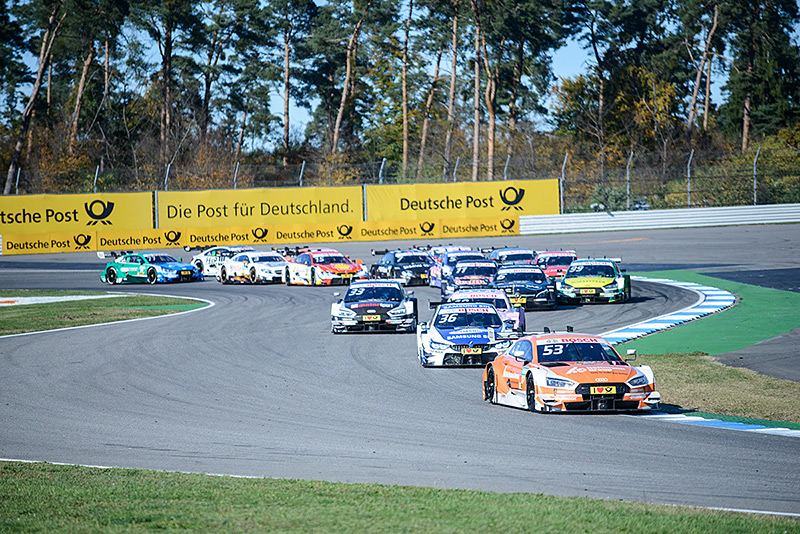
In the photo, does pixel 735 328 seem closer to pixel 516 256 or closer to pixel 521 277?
pixel 521 277

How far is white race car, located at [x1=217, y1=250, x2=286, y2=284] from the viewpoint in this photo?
133ft

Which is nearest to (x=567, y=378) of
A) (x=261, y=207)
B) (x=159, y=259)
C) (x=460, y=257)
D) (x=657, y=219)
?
(x=460, y=257)

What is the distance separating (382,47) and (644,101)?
69.5ft

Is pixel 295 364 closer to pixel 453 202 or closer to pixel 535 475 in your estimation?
pixel 535 475

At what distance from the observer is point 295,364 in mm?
20016

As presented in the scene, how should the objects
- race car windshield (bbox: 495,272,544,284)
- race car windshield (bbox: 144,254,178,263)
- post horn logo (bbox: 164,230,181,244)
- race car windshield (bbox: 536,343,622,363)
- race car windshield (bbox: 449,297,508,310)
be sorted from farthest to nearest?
post horn logo (bbox: 164,230,181,244)
race car windshield (bbox: 144,254,178,263)
race car windshield (bbox: 495,272,544,284)
race car windshield (bbox: 449,297,508,310)
race car windshield (bbox: 536,343,622,363)

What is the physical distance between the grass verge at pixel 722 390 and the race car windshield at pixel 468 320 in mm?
2999

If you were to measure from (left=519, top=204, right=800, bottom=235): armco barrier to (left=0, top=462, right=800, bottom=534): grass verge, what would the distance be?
42878 millimetres

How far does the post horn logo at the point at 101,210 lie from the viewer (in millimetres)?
51062

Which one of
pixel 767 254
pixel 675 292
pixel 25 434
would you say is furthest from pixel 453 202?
pixel 25 434

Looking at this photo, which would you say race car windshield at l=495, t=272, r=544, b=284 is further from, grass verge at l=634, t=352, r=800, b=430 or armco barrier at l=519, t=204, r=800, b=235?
armco barrier at l=519, t=204, r=800, b=235

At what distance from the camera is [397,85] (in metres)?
82.8

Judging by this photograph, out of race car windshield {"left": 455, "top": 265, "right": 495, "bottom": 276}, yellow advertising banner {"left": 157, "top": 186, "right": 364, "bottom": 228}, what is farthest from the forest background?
race car windshield {"left": 455, "top": 265, "right": 495, "bottom": 276}

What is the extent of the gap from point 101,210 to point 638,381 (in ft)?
137
